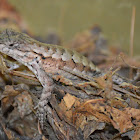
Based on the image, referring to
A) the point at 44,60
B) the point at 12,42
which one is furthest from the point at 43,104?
the point at 12,42

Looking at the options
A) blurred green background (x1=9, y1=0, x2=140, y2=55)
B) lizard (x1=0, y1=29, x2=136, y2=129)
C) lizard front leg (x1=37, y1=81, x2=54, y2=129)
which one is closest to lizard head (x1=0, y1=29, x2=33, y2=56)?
lizard (x1=0, y1=29, x2=136, y2=129)

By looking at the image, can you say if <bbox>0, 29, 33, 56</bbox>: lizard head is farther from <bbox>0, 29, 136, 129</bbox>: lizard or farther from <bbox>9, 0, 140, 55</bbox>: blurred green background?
<bbox>9, 0, 140, 55</bbox>: blurred green background

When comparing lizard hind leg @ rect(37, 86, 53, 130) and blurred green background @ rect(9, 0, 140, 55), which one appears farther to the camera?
blurred green background @ rect(9, 0, 140, 55)

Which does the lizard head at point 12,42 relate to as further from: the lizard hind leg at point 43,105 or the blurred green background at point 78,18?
the blurred green background at point 78,18

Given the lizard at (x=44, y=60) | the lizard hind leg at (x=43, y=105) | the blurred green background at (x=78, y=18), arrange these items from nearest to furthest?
the lizard hind leg at (x=43, y=105) < the lizard at (x=44, y=60) < the blurred green background at (x=78, y=18)

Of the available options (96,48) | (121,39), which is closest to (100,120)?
(96,48)

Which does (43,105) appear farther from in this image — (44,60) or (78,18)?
(78,18)

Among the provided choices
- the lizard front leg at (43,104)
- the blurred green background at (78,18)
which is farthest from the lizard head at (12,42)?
the blurred green background at (78,18)
